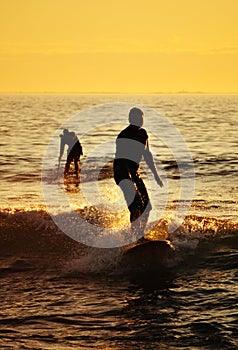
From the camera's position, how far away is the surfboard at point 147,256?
1105 cm

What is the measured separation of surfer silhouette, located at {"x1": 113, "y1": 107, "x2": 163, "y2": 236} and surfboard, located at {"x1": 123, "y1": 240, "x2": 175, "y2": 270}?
0.57m

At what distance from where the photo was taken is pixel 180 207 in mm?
17609

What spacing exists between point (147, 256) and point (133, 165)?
154 centimetres

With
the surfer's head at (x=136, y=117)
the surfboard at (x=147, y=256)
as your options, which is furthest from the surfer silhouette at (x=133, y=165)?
the surfboard at (x=147, y=256)

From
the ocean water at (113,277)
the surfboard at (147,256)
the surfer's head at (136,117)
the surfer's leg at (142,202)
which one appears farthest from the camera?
the surfer's leg at (142,202)

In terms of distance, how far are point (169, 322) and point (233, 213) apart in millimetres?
8040

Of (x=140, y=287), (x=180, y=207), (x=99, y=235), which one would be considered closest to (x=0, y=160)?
(x=180, y=207)

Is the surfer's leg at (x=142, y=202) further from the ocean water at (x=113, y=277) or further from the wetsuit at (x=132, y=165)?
the ocean water at (x=113, y=277)

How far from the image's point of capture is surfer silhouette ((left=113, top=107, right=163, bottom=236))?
449 inches

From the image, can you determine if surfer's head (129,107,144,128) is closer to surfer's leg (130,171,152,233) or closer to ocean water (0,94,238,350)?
surfer's leg (130,171,152,233)

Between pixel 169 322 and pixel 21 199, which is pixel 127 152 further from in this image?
pixel 21 199

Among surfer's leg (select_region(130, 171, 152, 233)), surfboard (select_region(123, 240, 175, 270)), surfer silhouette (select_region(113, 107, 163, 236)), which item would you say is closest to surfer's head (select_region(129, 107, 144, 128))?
surfer silhouette (select_region(113, 107, 163, 236))

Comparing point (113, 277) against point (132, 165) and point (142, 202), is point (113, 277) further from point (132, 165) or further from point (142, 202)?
point (132, 165)

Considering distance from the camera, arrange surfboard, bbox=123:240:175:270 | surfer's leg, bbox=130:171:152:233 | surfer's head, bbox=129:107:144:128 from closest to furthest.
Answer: surfboard, bbox=123:240:175:270
surfer's head, bbox=129:107:144:128
surfer's leg, bbox=130:171:152:233
